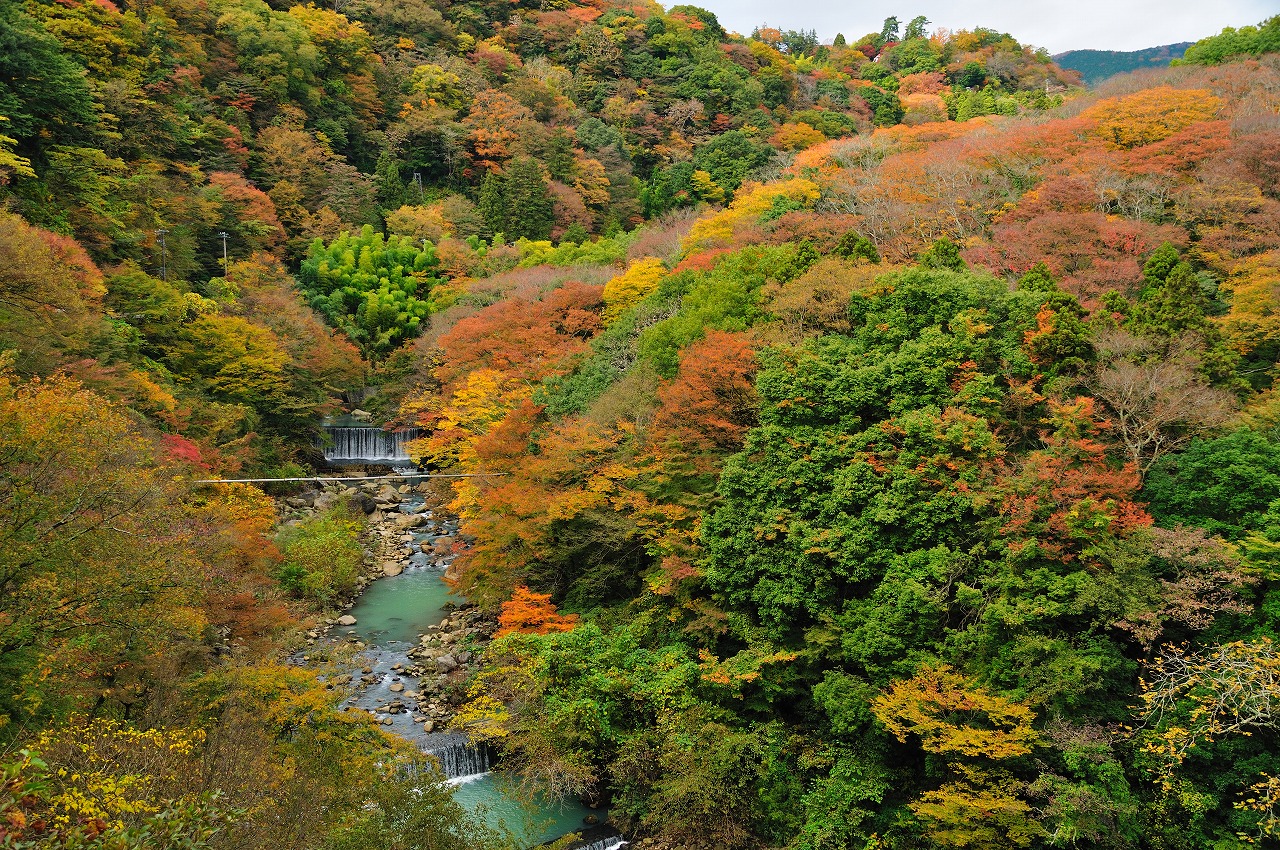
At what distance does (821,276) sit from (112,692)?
1603 centimetres

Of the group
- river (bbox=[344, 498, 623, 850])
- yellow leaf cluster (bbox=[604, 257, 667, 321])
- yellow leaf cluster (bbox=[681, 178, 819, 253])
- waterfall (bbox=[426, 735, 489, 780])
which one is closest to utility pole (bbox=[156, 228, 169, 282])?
river (bbox=[344, 498, 623, 850])

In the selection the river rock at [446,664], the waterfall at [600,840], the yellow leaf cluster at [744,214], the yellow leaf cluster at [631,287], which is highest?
the yellow leaf cluster at [744,214]

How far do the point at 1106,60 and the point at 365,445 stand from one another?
2667 inches

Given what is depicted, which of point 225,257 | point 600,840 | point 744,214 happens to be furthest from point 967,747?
point 225,257

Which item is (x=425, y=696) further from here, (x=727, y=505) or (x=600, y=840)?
(x=727, y=505)

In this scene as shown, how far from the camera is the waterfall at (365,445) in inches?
1284

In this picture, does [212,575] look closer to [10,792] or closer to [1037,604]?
[10,792]

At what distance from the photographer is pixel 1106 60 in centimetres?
6366

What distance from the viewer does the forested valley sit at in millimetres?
10328

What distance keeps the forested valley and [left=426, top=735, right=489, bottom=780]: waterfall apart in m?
0.62

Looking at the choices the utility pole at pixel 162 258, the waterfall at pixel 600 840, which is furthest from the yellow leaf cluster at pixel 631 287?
the waterfall at pixel 600 840

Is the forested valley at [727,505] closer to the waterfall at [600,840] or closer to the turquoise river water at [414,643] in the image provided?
the waterfall at [600,840]

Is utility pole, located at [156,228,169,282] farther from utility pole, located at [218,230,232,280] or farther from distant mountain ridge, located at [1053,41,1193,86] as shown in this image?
distant mountain ridge, located at [1053,41,1193,86]

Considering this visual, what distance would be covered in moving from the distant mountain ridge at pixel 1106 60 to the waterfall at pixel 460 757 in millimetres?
61756
